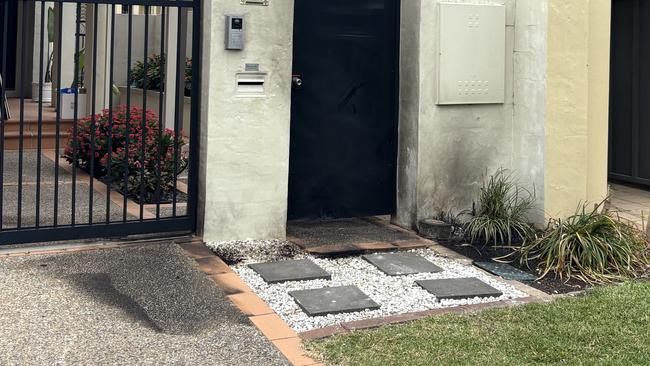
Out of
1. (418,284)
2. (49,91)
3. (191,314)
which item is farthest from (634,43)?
(49,91)

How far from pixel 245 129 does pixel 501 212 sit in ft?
8.01

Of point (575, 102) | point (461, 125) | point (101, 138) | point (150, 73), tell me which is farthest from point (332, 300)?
point (150, 73)

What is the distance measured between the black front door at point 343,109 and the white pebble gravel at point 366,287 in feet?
3.28

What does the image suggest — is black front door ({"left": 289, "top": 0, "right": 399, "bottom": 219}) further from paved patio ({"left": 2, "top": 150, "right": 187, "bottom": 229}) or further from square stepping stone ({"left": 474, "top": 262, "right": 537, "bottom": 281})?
square stepping stone ({"left": 474, "top": 262, "right": 537, "bottom": 281})

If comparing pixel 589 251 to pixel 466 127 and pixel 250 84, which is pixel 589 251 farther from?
pixel 250 84

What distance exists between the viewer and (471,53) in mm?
7449

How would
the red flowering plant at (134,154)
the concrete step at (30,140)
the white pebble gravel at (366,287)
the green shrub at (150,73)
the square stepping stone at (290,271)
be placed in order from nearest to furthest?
the white pebble gravel at (366,287)
the square stepping stone at (290,271)
the red flowering plant at (134,154)
the concrete step at (30,140)
the green shrub at (150,73)

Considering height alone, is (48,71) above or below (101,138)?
above

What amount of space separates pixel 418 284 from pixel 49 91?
414 inches

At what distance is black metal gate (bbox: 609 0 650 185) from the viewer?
10203mm

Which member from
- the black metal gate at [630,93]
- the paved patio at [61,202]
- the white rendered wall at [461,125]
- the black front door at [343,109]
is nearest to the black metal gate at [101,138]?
the paved patio at [61,202]

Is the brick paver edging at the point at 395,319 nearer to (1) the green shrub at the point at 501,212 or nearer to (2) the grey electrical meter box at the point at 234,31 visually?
(1) the green shrub at the point at 501,212

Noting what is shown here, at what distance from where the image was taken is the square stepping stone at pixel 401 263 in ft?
20.4

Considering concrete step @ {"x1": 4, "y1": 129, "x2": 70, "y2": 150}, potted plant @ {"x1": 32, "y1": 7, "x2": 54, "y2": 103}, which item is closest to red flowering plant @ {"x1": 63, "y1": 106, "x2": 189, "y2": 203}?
concrete step @ {"x1": 4, "y1": 129, "x2": 70, "y2": 150}
